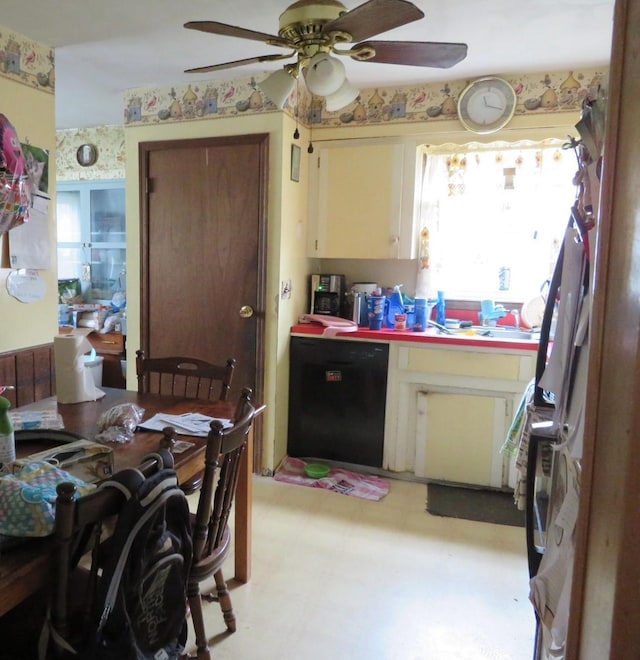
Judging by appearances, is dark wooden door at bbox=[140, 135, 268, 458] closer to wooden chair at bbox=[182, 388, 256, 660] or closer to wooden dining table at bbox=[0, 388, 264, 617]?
wooden dining table at bbox=[0, 388, 264, 617]

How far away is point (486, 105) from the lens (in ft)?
9.37

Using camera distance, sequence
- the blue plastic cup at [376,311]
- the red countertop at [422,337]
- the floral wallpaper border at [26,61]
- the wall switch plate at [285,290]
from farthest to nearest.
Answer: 1. the blue plastic cup at [376,311]
2. the wall switch plate at [285,290]
3. the red countertop at [422,337]
4. the floral wallpaper border at [26,61]

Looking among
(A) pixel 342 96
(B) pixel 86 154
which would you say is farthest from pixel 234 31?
(B) pixel 86 154

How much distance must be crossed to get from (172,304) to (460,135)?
1985 millimetres

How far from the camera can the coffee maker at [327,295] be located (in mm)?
3297

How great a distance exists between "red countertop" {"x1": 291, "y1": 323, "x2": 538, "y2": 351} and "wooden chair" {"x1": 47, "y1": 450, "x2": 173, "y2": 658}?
2.10 meters

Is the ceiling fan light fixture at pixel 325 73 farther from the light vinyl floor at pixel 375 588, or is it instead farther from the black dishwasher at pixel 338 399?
the light vinyl floor at pixel 375 588

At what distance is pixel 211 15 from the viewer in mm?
2158

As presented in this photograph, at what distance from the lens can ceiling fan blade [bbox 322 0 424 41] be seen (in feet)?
4.51

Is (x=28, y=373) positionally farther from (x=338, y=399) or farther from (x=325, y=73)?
(x=325, y=73)

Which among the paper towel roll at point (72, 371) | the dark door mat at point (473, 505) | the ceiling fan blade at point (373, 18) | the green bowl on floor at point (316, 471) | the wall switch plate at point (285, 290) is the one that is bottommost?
the dark door mat at point (473, 505)

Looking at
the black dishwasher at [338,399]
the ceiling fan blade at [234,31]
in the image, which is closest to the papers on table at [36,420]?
the ceiling fan blade at [234,31]

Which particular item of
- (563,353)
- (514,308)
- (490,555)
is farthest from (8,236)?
(514,308)

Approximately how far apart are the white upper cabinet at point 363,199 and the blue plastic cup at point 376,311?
10.8 inches
